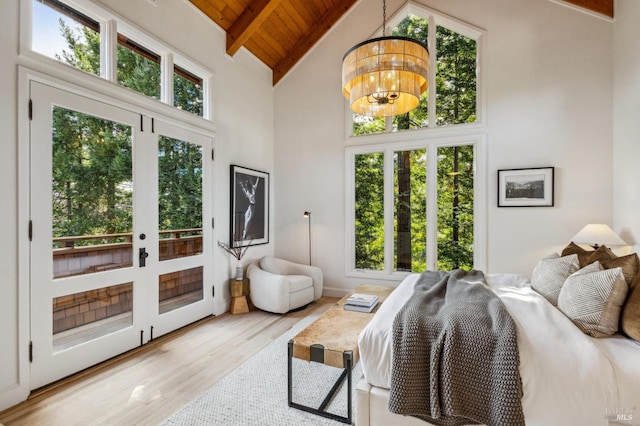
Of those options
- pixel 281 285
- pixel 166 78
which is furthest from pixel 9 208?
pixel 281 285

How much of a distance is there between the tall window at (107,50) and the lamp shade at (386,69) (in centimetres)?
210

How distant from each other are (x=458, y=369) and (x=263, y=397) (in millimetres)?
1390

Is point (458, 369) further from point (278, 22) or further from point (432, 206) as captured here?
point (278, 22)

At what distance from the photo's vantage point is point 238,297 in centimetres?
397

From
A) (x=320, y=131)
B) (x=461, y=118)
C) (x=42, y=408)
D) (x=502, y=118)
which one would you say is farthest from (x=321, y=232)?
(x=42, y=408)

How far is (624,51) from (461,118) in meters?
1.62

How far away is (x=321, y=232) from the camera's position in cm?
481

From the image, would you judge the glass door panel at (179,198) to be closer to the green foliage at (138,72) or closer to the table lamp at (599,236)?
the green foliage at (138,72)

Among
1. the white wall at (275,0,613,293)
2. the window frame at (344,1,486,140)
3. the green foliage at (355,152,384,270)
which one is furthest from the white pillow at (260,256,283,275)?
the white wall at (275,0,613,293)

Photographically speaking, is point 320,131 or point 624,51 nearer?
point 624,51

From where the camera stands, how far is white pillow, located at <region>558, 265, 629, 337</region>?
162cm

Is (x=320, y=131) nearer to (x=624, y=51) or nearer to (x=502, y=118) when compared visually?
(x=502, y=118)

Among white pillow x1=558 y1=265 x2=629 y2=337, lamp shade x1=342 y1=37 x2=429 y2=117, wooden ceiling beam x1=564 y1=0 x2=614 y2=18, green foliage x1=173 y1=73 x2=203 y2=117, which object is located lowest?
white pillow x1=558 y1=265 x2=629 y2=337

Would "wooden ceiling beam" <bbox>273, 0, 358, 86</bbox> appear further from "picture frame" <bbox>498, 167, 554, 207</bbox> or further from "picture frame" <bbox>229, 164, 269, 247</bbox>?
"picture frame" <bbox>498, 167, 554, 207</bbox>
